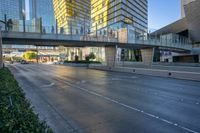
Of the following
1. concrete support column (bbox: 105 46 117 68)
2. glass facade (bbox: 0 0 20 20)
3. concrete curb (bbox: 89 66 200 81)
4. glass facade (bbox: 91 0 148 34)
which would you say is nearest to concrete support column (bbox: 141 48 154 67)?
concrete support column (bbox: 105 46 117 68)

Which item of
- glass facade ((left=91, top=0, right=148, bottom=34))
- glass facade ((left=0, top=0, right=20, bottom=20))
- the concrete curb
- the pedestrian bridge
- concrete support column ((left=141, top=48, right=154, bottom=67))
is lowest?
the concrete curb

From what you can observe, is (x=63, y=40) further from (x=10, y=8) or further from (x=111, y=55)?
(x=10, y=8)

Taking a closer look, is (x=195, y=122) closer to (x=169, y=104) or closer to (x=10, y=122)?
(x=169, y=104)

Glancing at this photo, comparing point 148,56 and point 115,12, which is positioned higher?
point 115,12

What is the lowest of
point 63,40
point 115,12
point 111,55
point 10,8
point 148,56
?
point 148,56

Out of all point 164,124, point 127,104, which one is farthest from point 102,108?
point 164,124

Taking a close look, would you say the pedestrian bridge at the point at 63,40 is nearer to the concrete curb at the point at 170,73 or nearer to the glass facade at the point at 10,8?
the glass facade at the point at 10,8

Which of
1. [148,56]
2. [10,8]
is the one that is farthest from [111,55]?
[10,8]

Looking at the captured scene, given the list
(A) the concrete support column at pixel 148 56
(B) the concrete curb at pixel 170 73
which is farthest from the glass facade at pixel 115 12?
(B) the concrete curb at pixel 170 73

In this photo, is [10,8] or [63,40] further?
[10,8]

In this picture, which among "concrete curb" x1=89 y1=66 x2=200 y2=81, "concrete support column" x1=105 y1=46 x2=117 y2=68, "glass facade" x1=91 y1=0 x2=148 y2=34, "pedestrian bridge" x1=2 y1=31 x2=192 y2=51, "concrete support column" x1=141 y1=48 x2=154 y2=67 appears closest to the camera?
"concrete curb" x1=89 y1=66 x2=200 y2=81

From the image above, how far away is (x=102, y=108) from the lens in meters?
8.71

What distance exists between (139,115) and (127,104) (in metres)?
1.83

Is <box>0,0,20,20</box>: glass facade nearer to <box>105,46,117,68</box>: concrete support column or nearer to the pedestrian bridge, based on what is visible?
the pedestrian bridge
